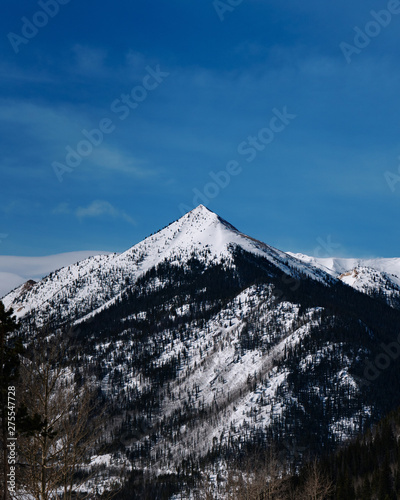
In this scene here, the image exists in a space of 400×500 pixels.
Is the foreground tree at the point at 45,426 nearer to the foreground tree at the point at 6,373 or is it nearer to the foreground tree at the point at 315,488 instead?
the foreground tree at the point at 6,373

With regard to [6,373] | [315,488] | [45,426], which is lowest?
[315,488]

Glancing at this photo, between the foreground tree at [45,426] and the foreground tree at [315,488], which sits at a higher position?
the foreground tree at [45,426]

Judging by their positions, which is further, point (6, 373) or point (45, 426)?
point (45, 426)

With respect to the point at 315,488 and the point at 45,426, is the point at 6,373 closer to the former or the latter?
the point at 45,426

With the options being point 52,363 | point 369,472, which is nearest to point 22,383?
point 52,363

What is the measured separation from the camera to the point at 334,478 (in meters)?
174

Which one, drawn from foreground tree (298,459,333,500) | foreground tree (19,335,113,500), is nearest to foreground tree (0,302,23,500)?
foreground tree (19,335,113,500)

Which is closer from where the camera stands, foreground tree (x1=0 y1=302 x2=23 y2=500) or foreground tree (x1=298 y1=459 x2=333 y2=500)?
foreground tree (x1=0 y1=302 x2=23 y2=500)

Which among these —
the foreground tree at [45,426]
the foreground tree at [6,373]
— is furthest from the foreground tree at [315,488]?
the foreground tree at [6,373]

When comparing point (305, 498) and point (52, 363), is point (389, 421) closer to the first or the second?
point (305, 498)

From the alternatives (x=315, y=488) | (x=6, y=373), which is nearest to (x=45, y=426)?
(x=6, y=373)

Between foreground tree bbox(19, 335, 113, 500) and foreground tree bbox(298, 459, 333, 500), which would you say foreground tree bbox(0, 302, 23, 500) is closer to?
foreground tree bbox(19, 335, 113, 500)

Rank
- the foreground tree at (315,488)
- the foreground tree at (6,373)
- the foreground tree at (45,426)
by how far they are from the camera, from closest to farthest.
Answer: the foreground tree at (6,373)
the foreground tree at (45,426)
the foreground tree at (315,488)

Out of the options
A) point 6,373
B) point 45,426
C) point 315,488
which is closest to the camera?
point 6,373
